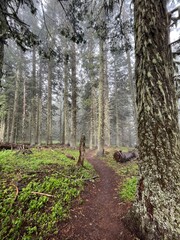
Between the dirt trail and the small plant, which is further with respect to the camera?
the small plant

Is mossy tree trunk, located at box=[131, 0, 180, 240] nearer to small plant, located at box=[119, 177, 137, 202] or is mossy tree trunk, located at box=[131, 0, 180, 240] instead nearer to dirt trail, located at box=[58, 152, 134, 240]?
dirt trail, located at box=[58, 152, 134, 240]

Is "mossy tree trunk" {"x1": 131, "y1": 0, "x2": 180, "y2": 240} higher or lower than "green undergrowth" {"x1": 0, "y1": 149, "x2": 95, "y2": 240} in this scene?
higher

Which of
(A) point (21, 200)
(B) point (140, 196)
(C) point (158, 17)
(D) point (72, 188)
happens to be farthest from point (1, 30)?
(B) point (140, 196)

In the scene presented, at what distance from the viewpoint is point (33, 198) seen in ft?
11.3

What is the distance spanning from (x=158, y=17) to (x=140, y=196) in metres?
3.61

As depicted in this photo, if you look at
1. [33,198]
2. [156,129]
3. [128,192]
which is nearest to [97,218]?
[128,192]

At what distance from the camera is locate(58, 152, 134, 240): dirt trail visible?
270 centimetres

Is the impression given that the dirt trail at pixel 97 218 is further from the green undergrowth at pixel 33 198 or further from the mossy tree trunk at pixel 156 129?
the mossy tree trunk at pixel 156 129

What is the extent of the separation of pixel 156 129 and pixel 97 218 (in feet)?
8.23

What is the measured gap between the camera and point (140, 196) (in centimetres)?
268

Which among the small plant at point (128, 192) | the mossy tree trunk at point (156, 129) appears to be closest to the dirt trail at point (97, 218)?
the small plant at point (128, 192)

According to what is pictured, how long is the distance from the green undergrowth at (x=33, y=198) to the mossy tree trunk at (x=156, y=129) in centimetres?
186

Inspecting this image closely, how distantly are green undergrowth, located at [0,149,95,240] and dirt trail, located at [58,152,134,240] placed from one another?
0.86ft

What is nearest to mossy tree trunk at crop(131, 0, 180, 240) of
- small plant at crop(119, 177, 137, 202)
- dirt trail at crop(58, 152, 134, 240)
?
dirt trail at crop(58, 152, 134, 240)
